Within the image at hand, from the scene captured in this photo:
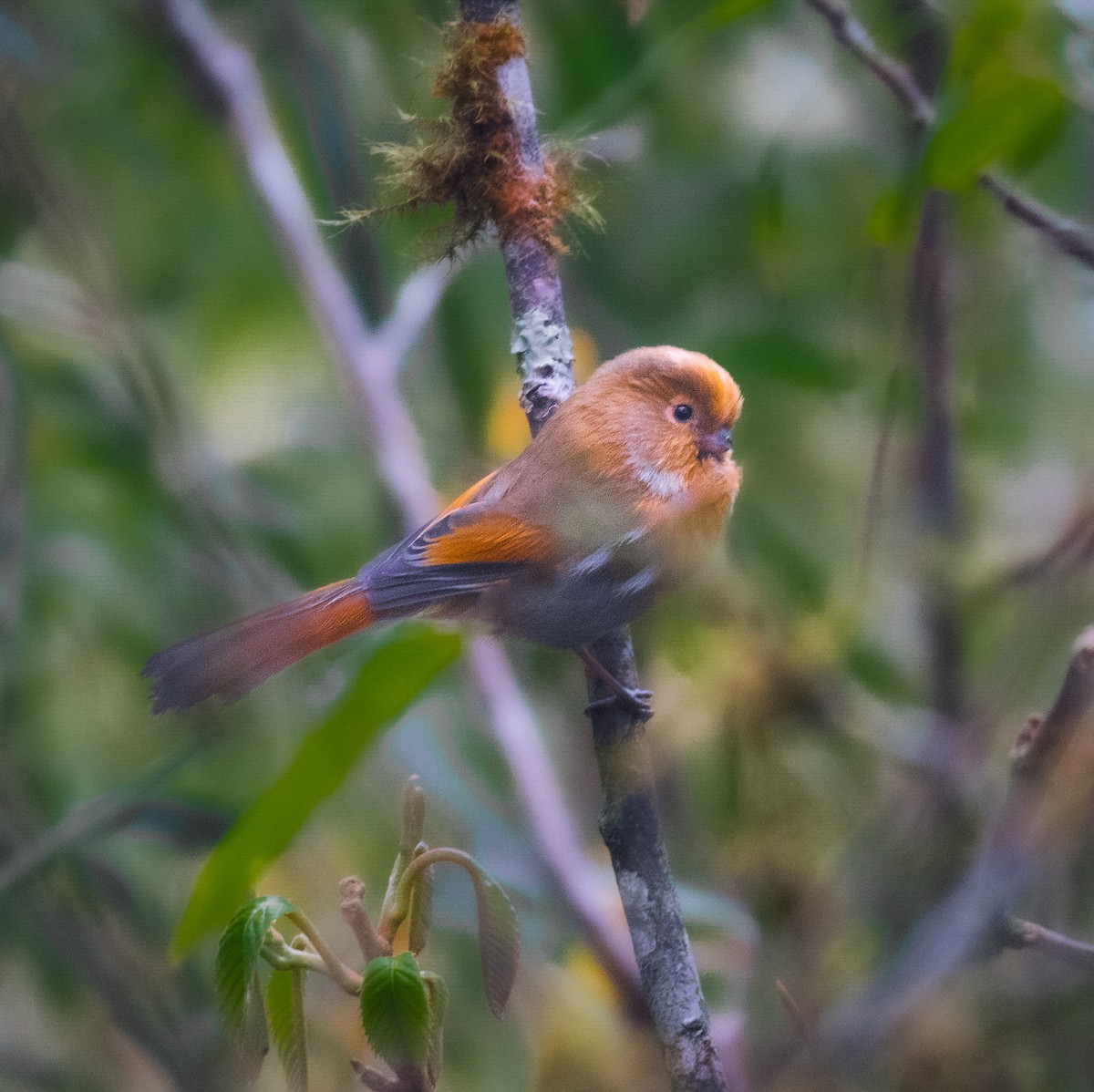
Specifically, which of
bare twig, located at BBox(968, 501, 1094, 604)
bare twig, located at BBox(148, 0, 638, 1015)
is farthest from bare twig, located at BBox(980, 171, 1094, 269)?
bare twig, located at BBox(148, 0, 638, 1015)

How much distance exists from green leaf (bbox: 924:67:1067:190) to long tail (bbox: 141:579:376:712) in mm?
646

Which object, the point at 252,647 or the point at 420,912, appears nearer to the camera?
the point at 420,912

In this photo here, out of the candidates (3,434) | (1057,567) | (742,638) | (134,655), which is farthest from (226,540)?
(1057,567)

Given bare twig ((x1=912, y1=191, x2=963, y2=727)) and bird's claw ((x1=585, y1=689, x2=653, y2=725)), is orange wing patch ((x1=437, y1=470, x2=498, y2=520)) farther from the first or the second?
bare twig ((x1=912, y1=191, x2=963, y2=727))

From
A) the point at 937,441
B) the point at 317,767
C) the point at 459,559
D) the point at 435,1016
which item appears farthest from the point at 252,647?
the point at 937,441

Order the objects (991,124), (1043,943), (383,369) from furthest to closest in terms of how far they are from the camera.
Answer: (383,369) < (991,124) < (1043,943)

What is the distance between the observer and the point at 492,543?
106cm

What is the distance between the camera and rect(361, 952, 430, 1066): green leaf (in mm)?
651

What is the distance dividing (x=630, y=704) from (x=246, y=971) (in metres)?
0.38

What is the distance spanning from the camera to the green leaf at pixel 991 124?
0.97 m

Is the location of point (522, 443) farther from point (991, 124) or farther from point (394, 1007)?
point (394, 1007)

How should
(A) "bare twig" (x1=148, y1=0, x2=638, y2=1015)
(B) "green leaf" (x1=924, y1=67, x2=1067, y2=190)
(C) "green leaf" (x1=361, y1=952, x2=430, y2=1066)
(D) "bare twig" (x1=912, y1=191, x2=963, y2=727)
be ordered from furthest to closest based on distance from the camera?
1. (D) "bare twig" (x1=912, y1=191, x2=963, y2=727)
2. (A) "bare twig" (x1=148, y1=0, x2=638, y2=1015)
3. (B) "green leaf" (x1=924, y1=67, x2=1067, y2=190)
4. (C) "green leaf" (x1=361, y1=952, x2=430, y2=1066)

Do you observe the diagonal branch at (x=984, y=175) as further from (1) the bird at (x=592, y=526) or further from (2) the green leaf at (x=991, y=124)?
(1) the bird at (x=592, y=526)

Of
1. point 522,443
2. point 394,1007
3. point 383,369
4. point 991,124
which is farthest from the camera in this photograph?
point 383,369
